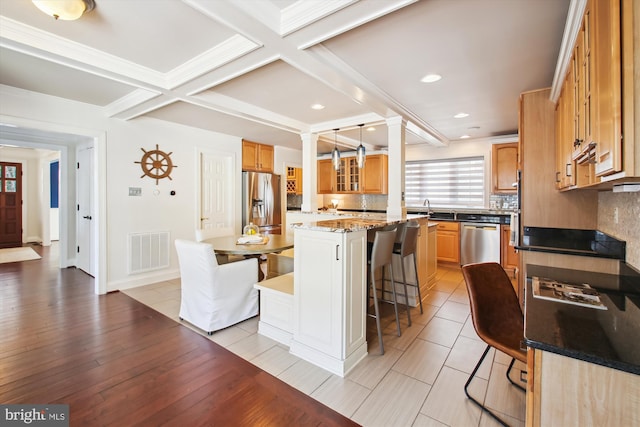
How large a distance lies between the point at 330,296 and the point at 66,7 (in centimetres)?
246

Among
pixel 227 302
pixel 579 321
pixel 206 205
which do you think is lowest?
pixel 227 302

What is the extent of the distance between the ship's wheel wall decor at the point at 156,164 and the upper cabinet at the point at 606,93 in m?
4.67

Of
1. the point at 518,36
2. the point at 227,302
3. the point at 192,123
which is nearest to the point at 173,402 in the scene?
the point at 227,302

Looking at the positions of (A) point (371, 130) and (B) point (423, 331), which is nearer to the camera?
(B) point (423, 331)

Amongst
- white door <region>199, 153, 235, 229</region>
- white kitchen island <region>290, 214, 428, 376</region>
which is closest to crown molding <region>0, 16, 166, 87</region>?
white kitchen island <region>290, 214, 428, 376</region>

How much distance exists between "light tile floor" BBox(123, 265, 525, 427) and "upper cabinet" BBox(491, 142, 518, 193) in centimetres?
312

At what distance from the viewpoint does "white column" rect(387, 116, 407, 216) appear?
12.0 feet

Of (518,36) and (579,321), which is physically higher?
(518,36)

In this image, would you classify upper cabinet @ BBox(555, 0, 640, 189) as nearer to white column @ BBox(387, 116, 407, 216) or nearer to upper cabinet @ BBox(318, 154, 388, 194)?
white column @ BBox(387, 116, 407, 216)

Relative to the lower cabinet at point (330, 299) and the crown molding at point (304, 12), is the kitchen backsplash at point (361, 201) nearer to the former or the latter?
the lower cabinet at point (330, 299)

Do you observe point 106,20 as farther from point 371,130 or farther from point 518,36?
point 371,130

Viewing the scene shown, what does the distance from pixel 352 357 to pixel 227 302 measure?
4.31ft


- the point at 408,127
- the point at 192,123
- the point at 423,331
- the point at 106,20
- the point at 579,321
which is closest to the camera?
the point at 579,321

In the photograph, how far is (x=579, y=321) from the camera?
3.72ft
